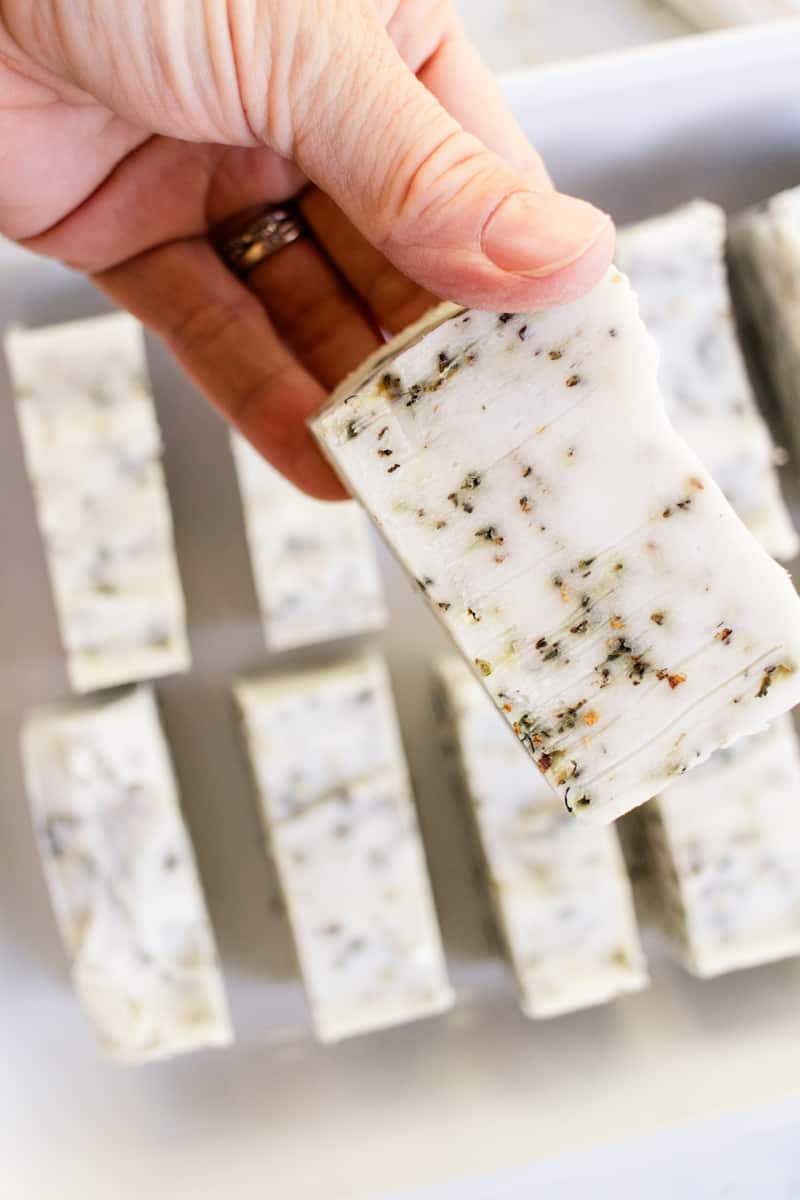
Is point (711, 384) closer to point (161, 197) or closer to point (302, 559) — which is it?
point (302, 559)

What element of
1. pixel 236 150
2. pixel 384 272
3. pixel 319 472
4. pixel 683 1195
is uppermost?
pixel 236 150

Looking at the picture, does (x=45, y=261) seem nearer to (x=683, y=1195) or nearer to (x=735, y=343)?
(x=735, y=343)

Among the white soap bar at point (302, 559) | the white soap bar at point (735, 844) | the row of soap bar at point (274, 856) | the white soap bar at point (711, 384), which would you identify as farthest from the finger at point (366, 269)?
the white soap bar at point (735, 844)

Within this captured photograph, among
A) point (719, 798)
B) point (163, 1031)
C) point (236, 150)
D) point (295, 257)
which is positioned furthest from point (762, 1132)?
point (236, 150)

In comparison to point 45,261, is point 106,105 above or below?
above

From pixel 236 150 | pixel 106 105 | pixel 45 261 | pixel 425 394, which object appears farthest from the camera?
pixel 45 261

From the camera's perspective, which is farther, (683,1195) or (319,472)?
(683,1195)
